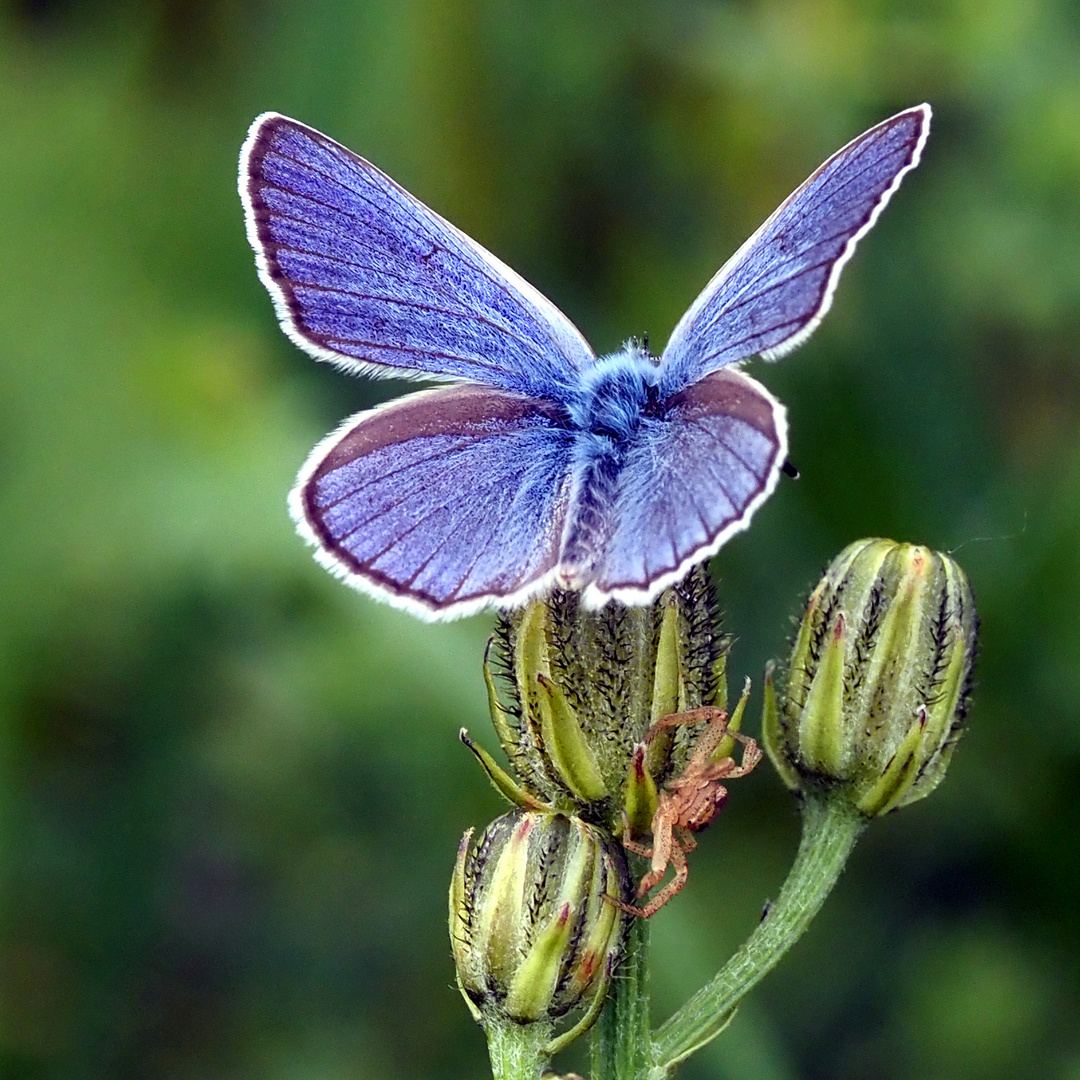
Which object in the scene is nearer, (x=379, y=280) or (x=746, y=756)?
(x=746, y=756)

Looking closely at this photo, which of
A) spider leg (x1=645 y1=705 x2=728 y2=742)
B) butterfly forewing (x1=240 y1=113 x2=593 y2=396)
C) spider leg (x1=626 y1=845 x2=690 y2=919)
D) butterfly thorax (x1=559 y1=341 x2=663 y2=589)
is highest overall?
butterfly forewing (x1=240 y1=113 x2=593 y2=396)

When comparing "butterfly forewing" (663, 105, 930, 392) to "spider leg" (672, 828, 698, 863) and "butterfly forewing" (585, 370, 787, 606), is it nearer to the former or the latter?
"butterfly forewing" (585, 370, 787, 606)

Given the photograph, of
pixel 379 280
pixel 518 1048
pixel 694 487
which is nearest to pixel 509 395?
pixel 379 280

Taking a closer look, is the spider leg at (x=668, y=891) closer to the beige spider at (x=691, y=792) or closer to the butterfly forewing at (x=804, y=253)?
the beige spider at (x=691, y=792)

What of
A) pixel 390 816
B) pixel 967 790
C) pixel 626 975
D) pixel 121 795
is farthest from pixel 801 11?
pixel 626 975

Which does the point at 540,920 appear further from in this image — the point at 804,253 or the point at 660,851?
the point at 804,253

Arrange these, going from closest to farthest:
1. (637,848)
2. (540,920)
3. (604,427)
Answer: (540,920) < (637,848) < (604,427)

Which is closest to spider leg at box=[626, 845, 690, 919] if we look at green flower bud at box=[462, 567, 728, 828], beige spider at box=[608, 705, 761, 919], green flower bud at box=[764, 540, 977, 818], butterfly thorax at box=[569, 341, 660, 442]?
beige spider at box=[608, 705, 761, 919]
